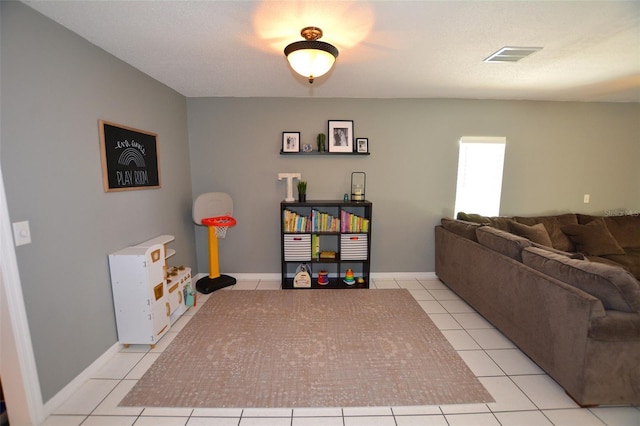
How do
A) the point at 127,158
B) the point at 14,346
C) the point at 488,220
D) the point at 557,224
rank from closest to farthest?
1. the point at 14,346
2. the point at 127,158
3. the point at 488,220
4. the point at 557,224

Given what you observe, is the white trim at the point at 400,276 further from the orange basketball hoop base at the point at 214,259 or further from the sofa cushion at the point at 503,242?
the orange basketball hoop base at the point at 214,259

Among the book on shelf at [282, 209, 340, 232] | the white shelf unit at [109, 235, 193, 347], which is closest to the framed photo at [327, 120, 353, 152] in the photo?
the book on shelf at [282, 209, 340, 232]

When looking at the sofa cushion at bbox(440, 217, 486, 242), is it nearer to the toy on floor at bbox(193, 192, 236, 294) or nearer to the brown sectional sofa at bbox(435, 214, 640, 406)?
the brown sectional sofa at bbox(435, 214, 640, 406)

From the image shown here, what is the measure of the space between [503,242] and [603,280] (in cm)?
81

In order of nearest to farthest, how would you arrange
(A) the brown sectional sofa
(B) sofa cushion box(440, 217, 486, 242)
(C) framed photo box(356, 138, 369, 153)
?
(A) the brown sectional sofa, (B) sofa cushion box(440, 217, 486, 242), (C) framed photo box(356, 138, 369, 153)

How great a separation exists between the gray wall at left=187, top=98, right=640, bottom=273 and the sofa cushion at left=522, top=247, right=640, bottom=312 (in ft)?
6.20

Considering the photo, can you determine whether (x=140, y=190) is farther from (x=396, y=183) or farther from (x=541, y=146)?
(x=541, y=146)

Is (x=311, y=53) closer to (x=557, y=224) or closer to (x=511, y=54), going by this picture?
(x=511, y=54)

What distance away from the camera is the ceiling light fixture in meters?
1.70

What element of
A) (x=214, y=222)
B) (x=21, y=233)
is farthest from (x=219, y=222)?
(x=21, y=233)

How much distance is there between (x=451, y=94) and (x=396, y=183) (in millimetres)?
1268

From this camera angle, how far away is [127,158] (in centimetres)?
236

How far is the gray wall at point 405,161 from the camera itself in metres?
3.50

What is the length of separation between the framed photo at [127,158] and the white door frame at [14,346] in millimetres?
747
